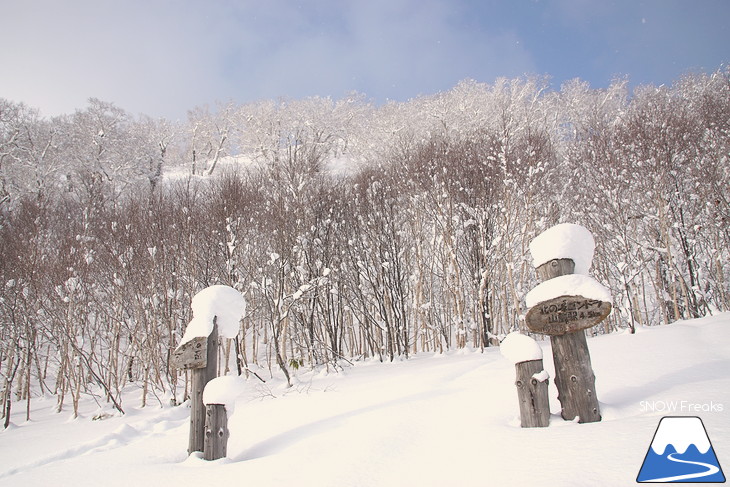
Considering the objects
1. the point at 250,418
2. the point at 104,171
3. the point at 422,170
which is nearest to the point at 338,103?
the point at 104,171

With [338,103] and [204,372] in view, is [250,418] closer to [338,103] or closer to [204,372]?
[204,372]

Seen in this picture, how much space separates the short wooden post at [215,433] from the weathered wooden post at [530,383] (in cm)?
310

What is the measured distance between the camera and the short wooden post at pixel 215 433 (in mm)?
4117

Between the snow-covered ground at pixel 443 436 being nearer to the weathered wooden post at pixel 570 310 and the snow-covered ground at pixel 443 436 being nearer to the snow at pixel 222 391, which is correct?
the weathered wooden post at pixel 570 310

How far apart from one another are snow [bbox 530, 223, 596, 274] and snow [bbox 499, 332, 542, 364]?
807 mm

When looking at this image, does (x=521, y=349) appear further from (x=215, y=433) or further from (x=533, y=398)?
(x=215, y=433)

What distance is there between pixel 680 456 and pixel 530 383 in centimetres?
132

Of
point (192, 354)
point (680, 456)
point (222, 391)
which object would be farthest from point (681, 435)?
point (192, 354)

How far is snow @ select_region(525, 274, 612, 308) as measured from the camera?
3.53 metres

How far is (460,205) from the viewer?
12555 mm

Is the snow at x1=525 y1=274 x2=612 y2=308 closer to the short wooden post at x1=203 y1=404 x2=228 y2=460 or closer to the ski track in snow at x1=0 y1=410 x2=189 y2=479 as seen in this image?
the short wooden post at x1=203 y1=404 x2=228 y2=460

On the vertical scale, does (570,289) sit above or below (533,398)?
above

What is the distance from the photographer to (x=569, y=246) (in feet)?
12.6

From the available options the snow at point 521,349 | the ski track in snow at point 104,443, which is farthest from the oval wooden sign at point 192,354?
the snow at point 521,349
